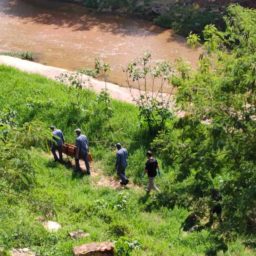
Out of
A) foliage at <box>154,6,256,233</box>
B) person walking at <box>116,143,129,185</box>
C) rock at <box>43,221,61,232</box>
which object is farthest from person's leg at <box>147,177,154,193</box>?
foliage at <box>154,6,256,233</box>

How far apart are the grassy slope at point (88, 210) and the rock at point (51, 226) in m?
0.17

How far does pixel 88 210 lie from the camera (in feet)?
44.4

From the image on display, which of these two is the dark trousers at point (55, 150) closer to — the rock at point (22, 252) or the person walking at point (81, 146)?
the person walking at point (81, 146)

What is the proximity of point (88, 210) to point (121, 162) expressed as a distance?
168 cm

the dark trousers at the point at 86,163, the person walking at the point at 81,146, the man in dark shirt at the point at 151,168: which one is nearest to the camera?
the man in dark shirt at the point at 151,168

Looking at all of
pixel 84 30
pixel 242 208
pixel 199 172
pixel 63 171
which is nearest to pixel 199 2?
pixel 84 30

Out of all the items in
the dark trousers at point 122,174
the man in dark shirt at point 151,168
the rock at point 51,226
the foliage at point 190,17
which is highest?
the foliage at point 190,17

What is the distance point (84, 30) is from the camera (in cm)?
2998

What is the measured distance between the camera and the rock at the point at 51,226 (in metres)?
12.4

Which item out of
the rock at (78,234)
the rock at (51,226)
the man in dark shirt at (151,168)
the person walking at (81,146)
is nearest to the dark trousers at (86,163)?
the person walking at (81,146)

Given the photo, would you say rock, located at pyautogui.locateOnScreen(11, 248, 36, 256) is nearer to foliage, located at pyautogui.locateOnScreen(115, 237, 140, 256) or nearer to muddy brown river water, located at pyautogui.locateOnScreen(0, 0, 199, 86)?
foliage, located at pyautogui.locateOnScreen(115, 237, 140, 256)

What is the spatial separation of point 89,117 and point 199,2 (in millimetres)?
15436

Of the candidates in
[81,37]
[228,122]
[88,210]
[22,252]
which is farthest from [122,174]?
[81,37]

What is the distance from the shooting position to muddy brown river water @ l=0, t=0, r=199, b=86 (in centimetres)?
2655
